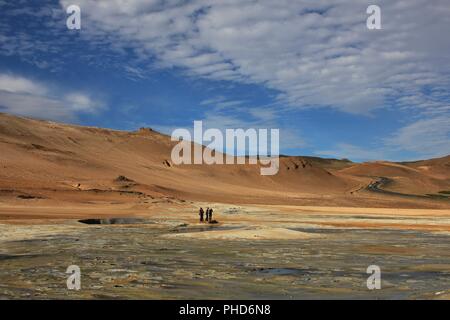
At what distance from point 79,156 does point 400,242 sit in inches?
2920

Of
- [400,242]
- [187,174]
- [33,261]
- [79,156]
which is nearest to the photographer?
[33,261]

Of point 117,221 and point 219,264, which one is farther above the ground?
point 117,221

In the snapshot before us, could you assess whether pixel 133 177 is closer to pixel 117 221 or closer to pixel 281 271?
pixel 117 221

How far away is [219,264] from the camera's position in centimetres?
1738

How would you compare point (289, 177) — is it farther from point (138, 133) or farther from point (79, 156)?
point (79, 156)

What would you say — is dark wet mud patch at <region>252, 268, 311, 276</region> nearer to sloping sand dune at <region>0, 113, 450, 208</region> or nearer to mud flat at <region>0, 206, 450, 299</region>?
mud flat at <region>0, 206, 450, 299</region>

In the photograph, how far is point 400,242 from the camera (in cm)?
2652

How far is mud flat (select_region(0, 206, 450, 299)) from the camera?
1264 centimetres

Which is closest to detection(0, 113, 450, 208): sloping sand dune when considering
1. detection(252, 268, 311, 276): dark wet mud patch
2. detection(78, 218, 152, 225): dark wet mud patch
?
detection(78, 218, 152, 225): dark wet mud patch

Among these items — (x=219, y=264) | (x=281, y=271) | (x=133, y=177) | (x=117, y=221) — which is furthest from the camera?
(x=133, y=177)

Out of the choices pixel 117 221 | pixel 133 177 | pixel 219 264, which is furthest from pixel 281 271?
pixel 133 177
